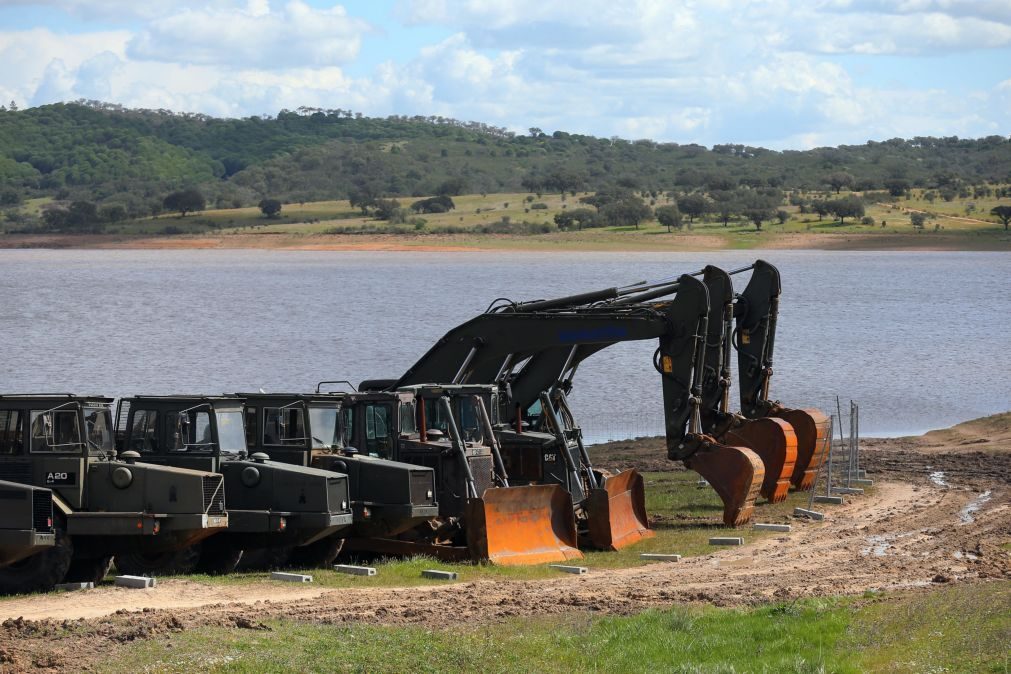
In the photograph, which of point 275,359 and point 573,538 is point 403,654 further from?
point 275,359

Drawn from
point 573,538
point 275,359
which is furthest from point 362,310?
point 573,538

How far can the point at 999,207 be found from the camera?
130375 millimetres

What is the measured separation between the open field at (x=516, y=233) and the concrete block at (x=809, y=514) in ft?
304

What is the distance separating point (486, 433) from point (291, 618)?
7.63m

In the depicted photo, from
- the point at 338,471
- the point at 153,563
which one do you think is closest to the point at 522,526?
the point at 338,471

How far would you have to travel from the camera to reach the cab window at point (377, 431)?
76.4 feet

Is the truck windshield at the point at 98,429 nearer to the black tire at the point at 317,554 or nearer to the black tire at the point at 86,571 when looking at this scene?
the black tire at the point at 86,571

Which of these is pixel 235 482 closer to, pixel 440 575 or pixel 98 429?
pixel 98 429

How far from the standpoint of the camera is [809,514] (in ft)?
88.8

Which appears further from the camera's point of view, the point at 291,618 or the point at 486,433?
the point at 486,433

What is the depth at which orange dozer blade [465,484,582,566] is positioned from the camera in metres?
22.0

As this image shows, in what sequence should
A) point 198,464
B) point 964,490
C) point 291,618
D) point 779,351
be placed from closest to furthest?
1. point 291,618
2. point 198,464
3. point 964,490
4. point 779,351

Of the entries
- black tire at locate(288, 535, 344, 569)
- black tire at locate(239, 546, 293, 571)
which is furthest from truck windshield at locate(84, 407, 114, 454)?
black tire at locate(288, 535, 344, 569)

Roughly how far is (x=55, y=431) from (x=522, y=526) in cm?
643
